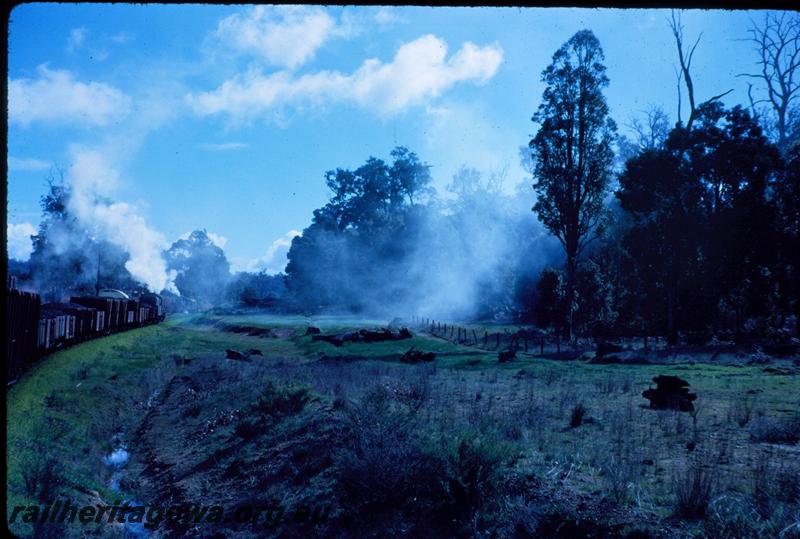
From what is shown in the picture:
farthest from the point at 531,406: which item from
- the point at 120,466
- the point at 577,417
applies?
the point at 120,466

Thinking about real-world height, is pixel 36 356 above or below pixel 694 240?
below

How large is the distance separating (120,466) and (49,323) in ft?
27.4

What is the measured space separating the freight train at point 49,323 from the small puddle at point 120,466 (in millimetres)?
3064

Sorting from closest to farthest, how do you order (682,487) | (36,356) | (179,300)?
1. (682,487)
2. (36,356)
3. (179,300)

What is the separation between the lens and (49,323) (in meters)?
18.2

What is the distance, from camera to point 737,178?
3247 cm

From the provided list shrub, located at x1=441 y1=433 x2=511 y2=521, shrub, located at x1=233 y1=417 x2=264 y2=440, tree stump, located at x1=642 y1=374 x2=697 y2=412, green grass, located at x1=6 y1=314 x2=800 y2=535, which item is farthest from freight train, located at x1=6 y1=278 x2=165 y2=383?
tree stump, located at x1=642 y1=374 x2=697 y2=412

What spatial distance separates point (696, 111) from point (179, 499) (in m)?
39.2

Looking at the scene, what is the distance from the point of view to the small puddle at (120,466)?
29.3 ft

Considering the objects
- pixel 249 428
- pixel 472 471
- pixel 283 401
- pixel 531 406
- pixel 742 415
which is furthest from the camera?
pixel 283 401

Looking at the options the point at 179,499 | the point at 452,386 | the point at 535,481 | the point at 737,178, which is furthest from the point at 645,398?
the point at 737,178

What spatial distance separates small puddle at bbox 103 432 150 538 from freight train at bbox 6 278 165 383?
306 centimetres

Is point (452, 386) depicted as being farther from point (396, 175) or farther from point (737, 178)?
point (396, 175)

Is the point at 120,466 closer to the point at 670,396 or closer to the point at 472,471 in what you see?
the point at 472,471
